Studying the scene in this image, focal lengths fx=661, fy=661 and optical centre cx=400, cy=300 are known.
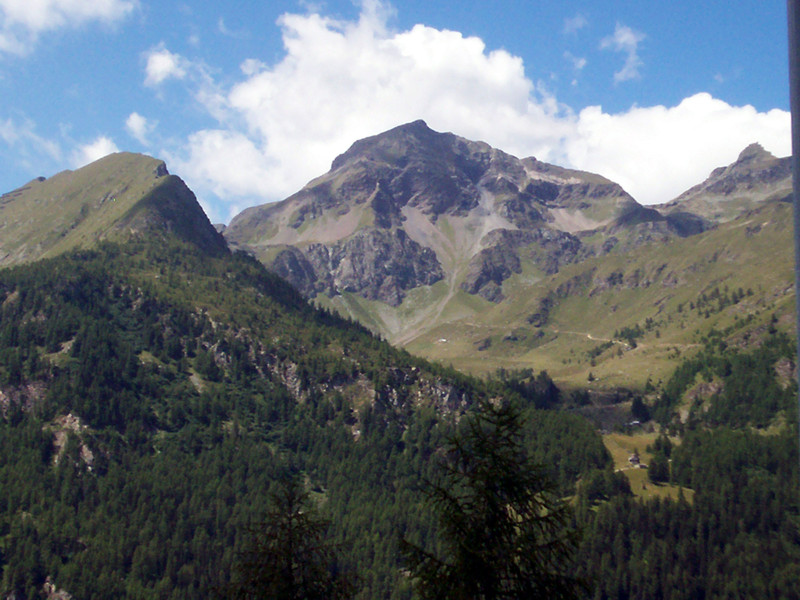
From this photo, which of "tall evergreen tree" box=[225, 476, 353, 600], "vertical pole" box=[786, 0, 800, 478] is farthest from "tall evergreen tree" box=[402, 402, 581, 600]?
"vertical pole" box=[786, 0, 800, 478]

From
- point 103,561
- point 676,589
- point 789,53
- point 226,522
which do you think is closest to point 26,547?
point 103,561

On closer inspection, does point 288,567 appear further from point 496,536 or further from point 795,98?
point 795,98

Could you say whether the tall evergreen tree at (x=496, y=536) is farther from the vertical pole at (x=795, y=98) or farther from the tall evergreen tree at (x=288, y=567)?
the vertical pole at (x=795, y=98)

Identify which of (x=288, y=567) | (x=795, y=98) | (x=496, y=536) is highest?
(x=795, y=98)

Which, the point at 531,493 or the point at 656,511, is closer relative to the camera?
the point at 531,493

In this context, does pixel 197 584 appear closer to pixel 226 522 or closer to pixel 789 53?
pixel 226 522

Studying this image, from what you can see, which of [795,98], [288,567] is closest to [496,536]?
[288,567]

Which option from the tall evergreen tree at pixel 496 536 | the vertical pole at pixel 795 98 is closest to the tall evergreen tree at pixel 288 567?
the tall evergreen tree at pixel 496 536

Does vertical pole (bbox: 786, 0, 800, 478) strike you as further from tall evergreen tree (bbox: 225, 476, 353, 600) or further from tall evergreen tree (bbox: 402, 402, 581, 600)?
tall evergreen tree (bbox: 225, 476, 353, 600)

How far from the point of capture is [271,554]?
102ft

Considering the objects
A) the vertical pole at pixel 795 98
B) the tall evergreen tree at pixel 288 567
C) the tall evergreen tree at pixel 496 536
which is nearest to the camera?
the tall evergreen tree at pixel 496 536

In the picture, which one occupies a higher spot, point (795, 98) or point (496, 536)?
point (795, 98)

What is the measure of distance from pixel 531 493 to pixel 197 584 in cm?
15912

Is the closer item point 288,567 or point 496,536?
point 496,536
